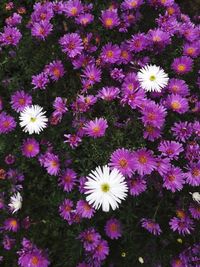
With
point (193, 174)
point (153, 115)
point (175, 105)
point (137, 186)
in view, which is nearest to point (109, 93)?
point (153, 115)

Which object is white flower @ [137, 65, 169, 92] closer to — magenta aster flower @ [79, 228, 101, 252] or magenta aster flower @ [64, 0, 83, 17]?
magenta aster flower @ [64, 0, 83, 17]

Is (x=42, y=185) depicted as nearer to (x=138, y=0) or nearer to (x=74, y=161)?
(x=74, y=161)

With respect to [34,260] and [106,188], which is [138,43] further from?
[34,260]

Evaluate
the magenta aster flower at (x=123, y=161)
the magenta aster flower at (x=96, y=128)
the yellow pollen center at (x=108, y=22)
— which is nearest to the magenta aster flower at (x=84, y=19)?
the yellow pollen center at (x=108, y=22)

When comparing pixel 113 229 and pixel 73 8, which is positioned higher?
pixel 73 8

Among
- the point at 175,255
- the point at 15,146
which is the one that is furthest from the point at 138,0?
the point at 175,255

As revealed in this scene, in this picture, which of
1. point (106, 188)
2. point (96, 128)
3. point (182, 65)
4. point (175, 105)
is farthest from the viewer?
point (182, 65)

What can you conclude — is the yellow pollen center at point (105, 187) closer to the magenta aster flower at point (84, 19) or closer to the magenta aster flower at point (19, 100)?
the magenta aster flower at point (19, 100)
